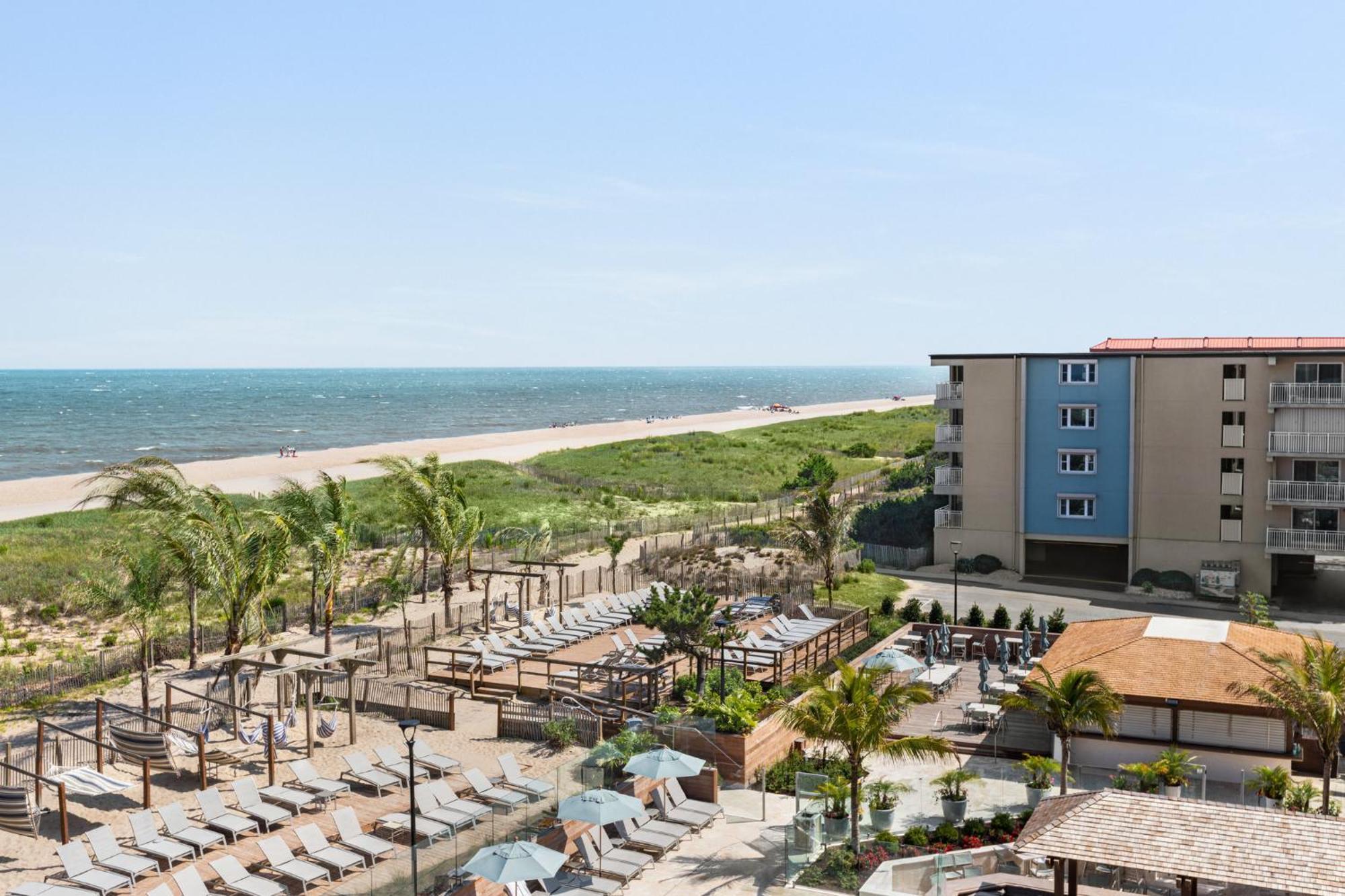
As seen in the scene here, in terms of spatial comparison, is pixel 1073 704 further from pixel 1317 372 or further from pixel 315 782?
pixel 1317 372

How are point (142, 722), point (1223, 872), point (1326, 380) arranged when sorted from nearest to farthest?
point (1223, 872) < point (142, 722) < point (1326, 380)

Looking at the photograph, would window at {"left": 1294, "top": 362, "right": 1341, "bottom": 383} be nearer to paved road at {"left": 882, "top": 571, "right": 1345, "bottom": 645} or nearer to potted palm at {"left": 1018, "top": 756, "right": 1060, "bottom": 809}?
paved road at {"left": 882, "top": 571, "right": 1345, "bottom": 645}

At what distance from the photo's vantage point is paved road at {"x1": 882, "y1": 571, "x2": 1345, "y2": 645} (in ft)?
120

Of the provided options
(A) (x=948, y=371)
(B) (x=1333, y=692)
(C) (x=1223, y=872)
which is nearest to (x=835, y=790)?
(C) (x=1223, y=872)

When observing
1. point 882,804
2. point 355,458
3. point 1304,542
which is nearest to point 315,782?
point 882,804

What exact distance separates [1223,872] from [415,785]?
1261 cm

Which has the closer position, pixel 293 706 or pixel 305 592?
pixel 293 706

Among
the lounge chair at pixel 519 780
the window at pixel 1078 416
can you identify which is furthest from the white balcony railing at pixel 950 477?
the lounge chair at pixel 519 780

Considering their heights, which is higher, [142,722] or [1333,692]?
[1333,692]

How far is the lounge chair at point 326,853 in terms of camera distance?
16.3 meters

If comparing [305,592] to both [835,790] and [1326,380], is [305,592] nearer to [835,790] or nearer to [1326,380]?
[835,790]

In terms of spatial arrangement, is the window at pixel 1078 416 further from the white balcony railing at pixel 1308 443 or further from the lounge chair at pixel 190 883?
the lounge chair at pixel 190 883

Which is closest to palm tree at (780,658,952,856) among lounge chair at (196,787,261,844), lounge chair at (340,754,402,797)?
lounge chair at (340,754,402,797)

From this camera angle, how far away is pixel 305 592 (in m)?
40.0
